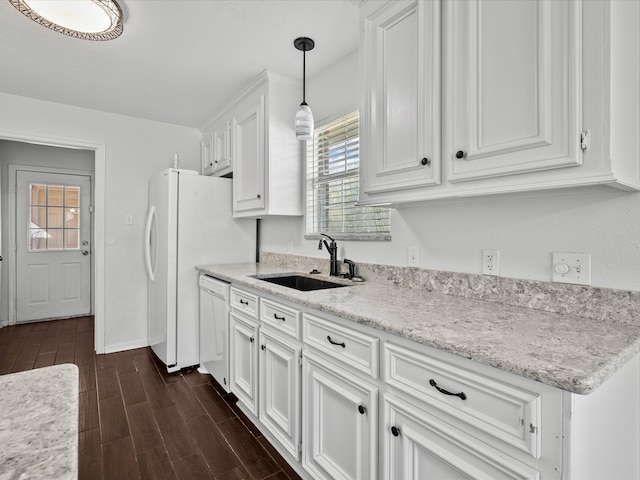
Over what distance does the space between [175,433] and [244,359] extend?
0.55 metres

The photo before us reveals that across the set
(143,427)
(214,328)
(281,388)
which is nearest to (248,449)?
(281,388)

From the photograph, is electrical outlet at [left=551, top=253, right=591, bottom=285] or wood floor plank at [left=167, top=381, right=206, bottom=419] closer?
electrical outlet at [left=551, top=253, right=591, bottom=285]

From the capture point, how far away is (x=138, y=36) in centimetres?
203

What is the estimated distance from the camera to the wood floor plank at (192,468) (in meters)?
1.66

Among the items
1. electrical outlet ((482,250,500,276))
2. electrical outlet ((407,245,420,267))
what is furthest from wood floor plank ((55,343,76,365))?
electrical outlet ((482,250,500,276))

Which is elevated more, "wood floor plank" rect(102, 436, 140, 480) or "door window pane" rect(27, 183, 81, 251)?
"door window pane" rect(27, 183, 81, 251)

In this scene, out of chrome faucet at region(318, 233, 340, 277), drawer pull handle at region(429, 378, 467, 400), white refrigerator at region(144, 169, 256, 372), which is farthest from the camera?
white refrigerator at region(144, 169, 256, 372)

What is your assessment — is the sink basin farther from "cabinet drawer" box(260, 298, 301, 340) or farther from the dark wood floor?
the dark wood floor

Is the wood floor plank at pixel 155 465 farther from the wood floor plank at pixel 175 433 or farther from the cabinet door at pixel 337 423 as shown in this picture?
the cabinet door at pixel 337 423

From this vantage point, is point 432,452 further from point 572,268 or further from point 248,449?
point 248,449

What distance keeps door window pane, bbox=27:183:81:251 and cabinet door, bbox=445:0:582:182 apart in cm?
494

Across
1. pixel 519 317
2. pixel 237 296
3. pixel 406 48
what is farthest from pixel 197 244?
pixel 519 317

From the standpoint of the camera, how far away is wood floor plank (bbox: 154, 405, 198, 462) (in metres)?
1.84

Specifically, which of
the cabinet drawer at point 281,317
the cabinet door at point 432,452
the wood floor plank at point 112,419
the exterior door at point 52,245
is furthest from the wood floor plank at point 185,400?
the exterior door at point 52,245
